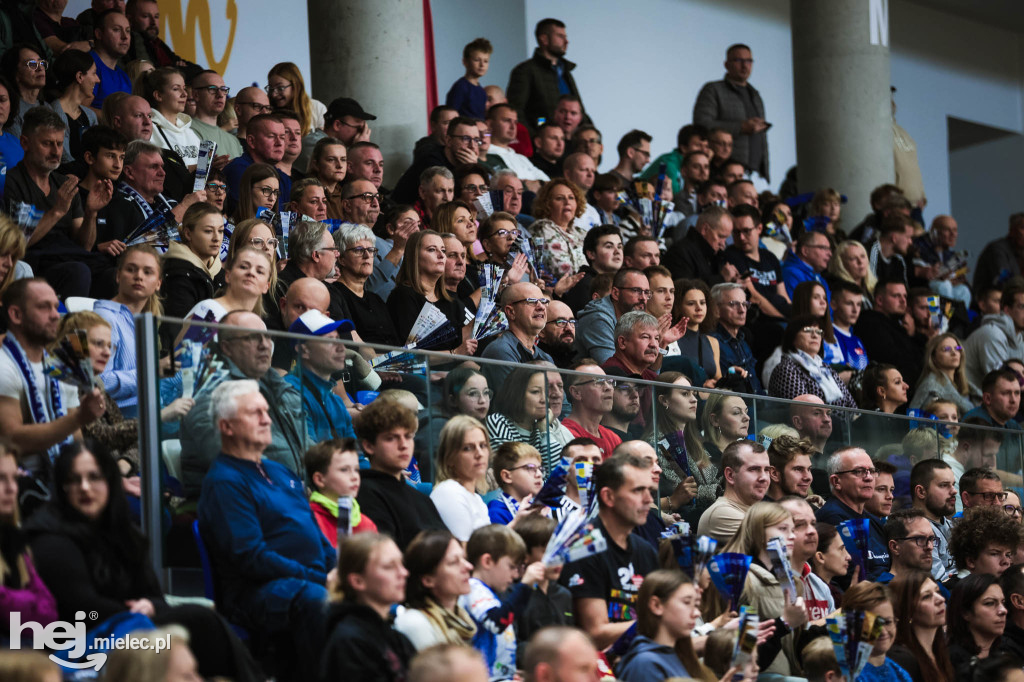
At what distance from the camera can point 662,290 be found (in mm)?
7812

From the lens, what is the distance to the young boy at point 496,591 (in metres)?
4.34

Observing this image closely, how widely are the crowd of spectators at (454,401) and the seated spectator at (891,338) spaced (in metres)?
0.02

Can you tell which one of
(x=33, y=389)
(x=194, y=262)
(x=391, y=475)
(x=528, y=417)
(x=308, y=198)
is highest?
(x=308, y=198)

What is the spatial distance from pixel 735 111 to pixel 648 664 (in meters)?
8.41

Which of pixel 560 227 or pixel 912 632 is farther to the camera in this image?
pixel 560 227

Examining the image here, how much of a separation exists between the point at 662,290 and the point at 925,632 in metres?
2.57

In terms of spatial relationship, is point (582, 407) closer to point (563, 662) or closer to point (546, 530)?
point (546, 530)

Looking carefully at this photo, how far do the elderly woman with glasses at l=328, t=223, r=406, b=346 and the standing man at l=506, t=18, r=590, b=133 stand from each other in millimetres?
4493

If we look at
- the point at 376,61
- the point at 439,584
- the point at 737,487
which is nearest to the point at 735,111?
the point at 376,61

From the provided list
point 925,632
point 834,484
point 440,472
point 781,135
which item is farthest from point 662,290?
point 781,135

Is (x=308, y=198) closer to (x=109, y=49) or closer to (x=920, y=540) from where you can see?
(x=109, y=49)

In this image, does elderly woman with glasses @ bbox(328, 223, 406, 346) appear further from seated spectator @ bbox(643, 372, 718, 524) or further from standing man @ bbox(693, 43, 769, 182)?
standing man @ bbox(693, 43, 769, 182)

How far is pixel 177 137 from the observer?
7680 millimetres

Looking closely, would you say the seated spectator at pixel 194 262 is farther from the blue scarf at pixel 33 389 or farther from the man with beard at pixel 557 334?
the man with beard at pixel 557 334
